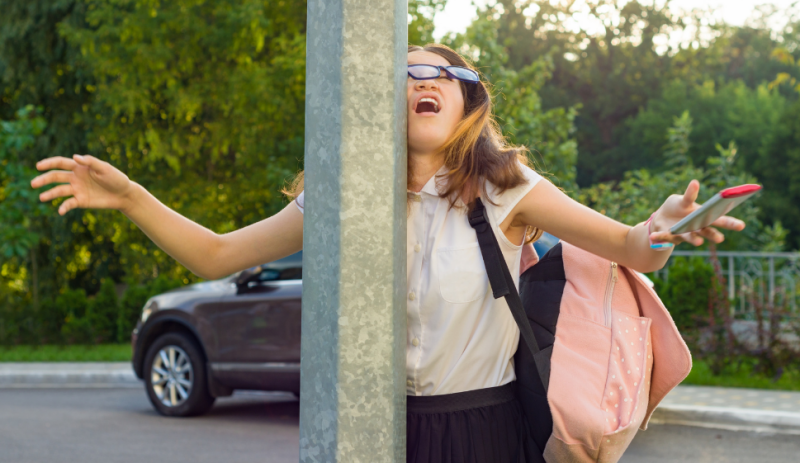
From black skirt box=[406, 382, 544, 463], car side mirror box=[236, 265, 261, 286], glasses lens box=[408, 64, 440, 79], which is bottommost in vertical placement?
car side mirror box=[236, 265, 261, 286]

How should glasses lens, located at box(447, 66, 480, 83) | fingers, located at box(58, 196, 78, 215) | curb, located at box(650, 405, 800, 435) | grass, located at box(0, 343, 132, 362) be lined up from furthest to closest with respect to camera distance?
grass, located at box(0, 343, 132, 362) < curb, located at box(650, 405, 800, 435) < glasses lens, located at box(447, 66, 480, 83) < fingers, located at box(58, 196, 78, 215)

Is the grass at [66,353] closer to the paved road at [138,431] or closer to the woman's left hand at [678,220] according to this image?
the paved road at [138,431]

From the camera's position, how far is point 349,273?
56.8 inches

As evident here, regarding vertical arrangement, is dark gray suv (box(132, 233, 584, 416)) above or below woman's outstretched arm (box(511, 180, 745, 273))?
below

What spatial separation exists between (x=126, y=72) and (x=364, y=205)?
55.4ft

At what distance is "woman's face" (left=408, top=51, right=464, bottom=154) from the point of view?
1.95 meters

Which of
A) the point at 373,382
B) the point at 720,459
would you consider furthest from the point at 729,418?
the point at 373,382

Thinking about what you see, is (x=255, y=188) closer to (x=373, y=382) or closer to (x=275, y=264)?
(x=275, y=264)

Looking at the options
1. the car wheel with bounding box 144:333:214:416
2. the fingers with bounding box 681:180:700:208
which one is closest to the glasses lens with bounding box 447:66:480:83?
the fingers with bounding box 681:180:700:208

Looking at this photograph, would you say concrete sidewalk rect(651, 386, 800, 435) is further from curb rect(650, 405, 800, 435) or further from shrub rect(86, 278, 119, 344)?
shrub rect(86, 278, 119, 344)

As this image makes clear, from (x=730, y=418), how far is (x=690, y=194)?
724 cm

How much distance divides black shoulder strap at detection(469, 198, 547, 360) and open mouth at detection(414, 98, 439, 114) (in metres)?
0.25

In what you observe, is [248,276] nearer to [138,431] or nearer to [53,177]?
[138,431]

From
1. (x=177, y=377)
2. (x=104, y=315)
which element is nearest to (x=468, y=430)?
(x=177, y=377)
